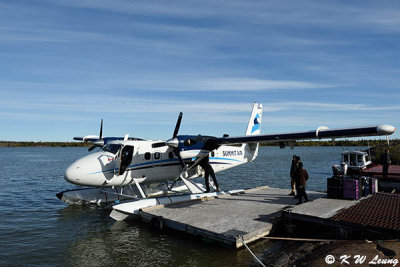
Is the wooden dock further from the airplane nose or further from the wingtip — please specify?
the wingtip

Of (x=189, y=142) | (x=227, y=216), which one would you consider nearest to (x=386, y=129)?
(x=227, y=216)

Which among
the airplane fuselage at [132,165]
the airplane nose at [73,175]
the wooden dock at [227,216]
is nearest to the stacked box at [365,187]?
the wooden dock at [227,216]

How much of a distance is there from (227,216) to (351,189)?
5274mm

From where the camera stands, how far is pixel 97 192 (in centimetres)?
1700

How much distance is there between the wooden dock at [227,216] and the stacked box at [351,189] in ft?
7.55

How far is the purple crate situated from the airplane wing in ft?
6.51

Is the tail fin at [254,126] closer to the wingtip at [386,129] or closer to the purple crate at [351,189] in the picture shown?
the purple crate at [351,189]

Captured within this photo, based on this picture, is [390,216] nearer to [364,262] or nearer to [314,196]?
[364,262]

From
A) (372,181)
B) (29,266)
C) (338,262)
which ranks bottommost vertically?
(29,266)

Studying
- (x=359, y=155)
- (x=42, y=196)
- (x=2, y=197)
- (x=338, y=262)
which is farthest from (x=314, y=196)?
(x=2, y=197)

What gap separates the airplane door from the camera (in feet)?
47.6

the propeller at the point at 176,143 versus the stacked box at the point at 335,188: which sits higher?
the propeller at the point at 176,143

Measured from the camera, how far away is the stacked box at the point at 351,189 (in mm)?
12195

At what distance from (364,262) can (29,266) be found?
370 inches
